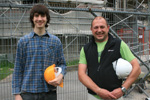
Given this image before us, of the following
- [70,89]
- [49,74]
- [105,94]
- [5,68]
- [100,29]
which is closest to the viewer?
[49,74]

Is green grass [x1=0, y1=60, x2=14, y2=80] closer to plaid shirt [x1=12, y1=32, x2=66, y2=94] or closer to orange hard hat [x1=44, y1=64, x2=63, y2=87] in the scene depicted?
plaid shirt [x1=12, y1=32, x2=66, y2=94]

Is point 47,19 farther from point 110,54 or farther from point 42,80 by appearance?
point 110,54

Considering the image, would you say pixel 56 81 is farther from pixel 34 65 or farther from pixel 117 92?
pixel 117 92

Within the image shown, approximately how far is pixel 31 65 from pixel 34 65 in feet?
0.13

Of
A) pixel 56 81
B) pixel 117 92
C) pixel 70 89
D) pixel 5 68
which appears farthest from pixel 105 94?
pixel 5 68

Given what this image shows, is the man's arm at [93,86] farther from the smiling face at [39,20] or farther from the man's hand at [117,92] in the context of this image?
the smiling face at [39,20]

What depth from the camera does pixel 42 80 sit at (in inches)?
83.0

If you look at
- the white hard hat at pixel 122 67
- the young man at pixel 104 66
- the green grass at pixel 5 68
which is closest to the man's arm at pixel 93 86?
the young man at pixel 104 66

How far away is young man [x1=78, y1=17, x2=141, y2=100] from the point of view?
217 cm

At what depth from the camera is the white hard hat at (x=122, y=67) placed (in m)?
2.07

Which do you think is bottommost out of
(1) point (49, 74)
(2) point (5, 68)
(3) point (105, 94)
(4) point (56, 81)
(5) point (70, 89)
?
(5) point (70, 89)

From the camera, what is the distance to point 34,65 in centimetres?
209

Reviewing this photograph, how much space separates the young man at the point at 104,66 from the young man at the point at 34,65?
1.53 ft

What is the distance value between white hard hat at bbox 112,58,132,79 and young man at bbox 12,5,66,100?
2.48ft
